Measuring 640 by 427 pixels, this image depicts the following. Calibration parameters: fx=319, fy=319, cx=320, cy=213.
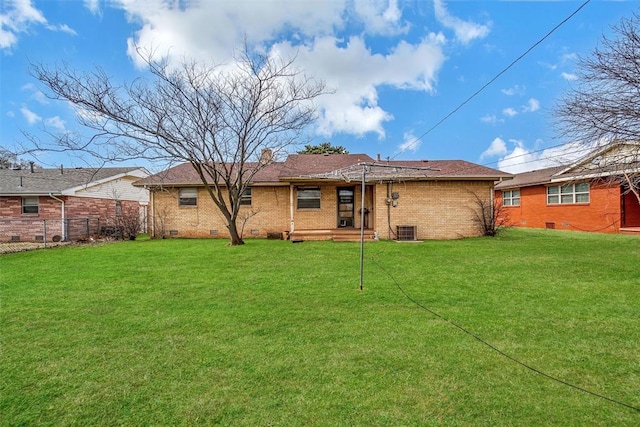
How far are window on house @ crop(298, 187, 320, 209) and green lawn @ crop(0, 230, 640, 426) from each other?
788 cm

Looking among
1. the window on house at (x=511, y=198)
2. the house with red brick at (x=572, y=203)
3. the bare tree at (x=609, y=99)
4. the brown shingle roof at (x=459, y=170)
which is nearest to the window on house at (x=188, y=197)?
the brown shingle roof at (x=459, y=170)

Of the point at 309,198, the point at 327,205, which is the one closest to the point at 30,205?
the point at 309,198

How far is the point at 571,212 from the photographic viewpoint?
17594mm

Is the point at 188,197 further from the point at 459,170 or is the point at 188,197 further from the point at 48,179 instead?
the point at 459,170

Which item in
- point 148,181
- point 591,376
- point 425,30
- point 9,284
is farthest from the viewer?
point 148,181

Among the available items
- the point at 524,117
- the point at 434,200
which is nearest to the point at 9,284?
the point at 434,200

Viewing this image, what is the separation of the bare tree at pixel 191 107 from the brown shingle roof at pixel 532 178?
14.8m

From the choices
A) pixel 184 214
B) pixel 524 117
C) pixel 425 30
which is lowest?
pixel 184 214

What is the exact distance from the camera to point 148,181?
15016 millimetres

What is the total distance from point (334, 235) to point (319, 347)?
9.93 m

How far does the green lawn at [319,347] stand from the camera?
8.17 feet

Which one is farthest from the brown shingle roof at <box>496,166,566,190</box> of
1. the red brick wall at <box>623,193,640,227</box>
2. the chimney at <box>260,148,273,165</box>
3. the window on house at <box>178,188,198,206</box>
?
the window on house at <box>178,188,198,206</box>

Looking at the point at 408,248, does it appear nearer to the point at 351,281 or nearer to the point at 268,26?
the point at 351,281

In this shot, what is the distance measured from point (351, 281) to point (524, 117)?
1170 cm
